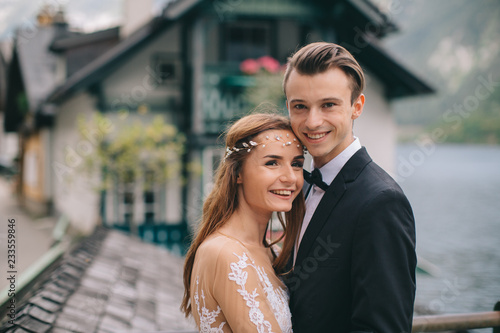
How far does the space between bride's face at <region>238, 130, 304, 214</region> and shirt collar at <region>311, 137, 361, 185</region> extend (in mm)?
148

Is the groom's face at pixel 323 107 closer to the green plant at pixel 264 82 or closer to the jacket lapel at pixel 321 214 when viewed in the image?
the jacket lapel at pixel 321 214

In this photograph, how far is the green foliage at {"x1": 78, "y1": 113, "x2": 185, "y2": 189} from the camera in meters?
10.1

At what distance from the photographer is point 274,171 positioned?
2289 millimetres

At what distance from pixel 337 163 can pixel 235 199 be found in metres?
0.57

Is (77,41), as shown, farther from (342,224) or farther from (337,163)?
(342,224)

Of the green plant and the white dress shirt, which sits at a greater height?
the green plant

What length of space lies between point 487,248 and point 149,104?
26.1 metres

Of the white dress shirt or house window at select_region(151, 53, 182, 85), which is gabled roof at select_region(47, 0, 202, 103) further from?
the white dress shirt

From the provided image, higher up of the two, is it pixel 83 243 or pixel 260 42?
pixel 260 42

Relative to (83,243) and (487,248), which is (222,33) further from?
(487,248)

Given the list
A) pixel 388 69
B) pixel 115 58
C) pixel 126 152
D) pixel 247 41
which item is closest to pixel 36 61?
pixel 115 58

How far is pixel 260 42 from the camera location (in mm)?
13023

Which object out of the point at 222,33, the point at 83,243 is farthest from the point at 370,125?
the point at 83,243

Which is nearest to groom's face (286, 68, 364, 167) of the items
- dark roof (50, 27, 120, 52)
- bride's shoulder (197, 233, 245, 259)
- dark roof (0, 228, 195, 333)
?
bride's shoulder (197, 233, 245, 259)
